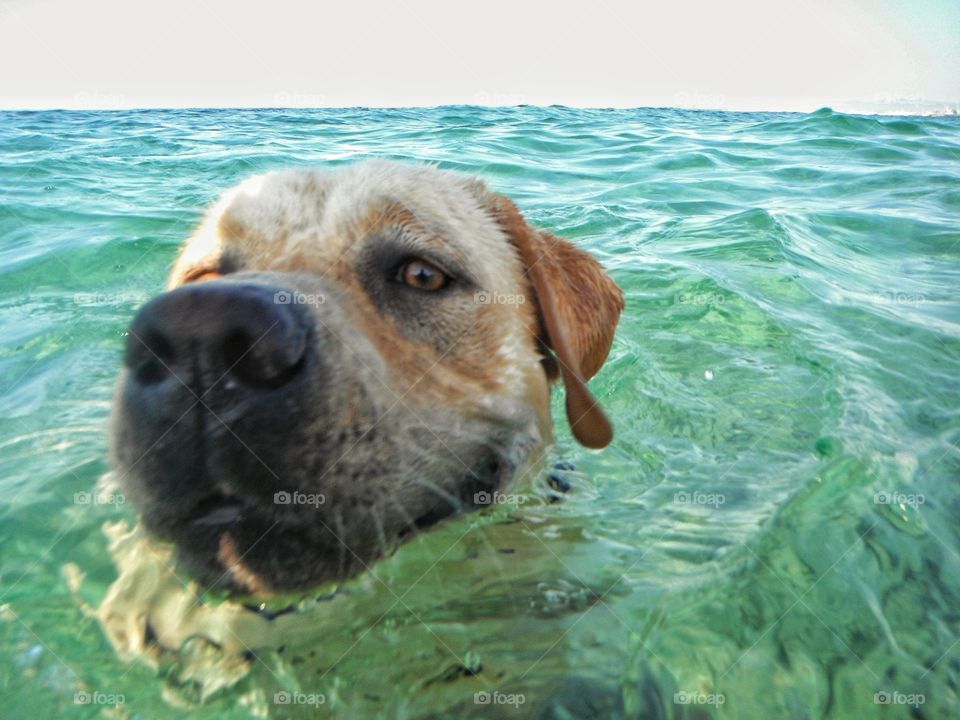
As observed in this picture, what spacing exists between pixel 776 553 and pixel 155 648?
7.17 ft

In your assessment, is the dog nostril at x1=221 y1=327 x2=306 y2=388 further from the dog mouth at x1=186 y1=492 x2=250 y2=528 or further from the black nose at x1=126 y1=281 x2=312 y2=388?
the dog mouth at x1=186 y1=492 x2=250 y2=528

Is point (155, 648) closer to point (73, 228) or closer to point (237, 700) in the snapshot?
point (237, 700)

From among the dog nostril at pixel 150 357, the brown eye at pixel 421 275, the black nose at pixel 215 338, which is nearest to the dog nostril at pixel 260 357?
the black nose at pixel 215 338

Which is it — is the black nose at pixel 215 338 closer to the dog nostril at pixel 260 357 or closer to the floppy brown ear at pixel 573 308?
the dog nostril at pixel 260 357

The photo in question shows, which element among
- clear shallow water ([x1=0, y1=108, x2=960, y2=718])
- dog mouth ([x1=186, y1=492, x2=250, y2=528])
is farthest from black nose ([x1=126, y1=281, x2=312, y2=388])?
clear shallow water ([x1=0, y1=108, x2=960, y2=718])

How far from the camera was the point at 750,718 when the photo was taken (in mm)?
2053

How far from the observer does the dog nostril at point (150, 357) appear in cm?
179

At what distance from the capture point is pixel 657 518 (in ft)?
9.95

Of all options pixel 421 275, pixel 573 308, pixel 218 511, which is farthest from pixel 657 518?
pixel 218 511

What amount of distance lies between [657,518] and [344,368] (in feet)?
5.42

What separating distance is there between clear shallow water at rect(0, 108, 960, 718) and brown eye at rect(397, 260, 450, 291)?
881mm

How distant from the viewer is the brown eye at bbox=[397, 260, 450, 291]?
8.75 ft

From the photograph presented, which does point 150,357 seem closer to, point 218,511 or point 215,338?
point 215,338

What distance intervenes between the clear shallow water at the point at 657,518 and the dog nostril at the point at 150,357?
2.88ft
